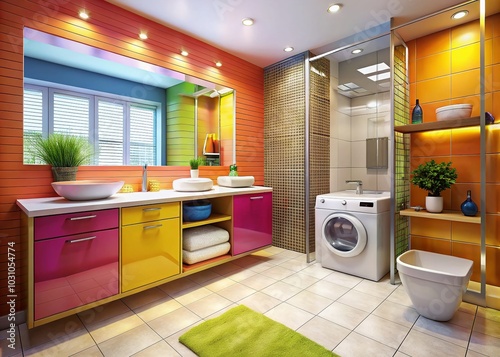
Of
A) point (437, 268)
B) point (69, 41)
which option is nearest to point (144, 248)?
point (69, 41)

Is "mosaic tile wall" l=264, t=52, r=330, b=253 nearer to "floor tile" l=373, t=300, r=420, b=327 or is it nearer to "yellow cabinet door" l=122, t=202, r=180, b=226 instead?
"floor tile" l=373, t=300, r=420, b=327

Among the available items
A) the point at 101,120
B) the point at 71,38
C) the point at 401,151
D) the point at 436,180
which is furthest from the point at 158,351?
the point at 101,120

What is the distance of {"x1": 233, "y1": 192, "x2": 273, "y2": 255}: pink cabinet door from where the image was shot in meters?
2.71

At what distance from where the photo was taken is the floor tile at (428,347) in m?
1.51

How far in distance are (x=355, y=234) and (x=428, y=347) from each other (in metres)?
1.15

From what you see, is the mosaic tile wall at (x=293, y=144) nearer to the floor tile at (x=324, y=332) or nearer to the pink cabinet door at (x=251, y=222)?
the pink cabinet door at (x=251, y=222)

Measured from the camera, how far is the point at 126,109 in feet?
13.3

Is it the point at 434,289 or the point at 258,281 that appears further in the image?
the point at 258,281

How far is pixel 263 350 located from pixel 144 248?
1103mm

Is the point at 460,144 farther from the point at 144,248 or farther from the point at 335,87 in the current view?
the point at 144,248

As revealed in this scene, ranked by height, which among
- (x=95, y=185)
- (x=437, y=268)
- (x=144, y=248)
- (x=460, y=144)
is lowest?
(x=437, y=268)

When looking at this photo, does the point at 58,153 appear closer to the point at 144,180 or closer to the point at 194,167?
the point at 144,180

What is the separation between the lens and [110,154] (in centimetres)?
386

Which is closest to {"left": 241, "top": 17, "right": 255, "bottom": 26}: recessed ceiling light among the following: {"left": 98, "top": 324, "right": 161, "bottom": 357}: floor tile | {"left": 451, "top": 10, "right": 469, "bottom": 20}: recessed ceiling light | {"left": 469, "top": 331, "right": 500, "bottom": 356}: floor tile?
{"left": 451, "top": 10, "right": 469, "bottom": 20}: recessed ceiling light
